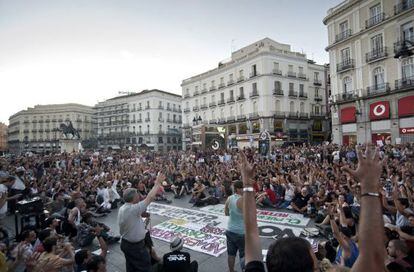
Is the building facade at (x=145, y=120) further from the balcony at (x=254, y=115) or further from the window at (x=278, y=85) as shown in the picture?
the window at (x=278, y=85)

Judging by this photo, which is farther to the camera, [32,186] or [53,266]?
[32,186]

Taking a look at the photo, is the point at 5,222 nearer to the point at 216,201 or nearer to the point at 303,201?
the point at 216,201

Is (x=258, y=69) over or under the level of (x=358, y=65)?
over

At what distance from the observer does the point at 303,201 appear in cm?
999

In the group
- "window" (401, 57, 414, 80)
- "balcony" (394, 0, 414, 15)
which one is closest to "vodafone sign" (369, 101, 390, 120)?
"window" (401, 57, 414, 80)

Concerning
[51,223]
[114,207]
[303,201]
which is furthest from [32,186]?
[303,201]

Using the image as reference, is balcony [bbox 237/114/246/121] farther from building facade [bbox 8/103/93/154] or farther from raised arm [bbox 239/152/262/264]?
building facade [bbox 8/103/93/154]

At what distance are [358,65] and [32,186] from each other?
104 feet

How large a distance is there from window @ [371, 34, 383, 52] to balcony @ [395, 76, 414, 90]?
155 inches

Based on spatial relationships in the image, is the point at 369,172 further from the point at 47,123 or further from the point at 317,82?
the point at 47,123

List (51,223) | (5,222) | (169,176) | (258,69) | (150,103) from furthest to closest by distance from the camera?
(150,103) → (258,69) → (169,176) → (5,222) → (51,223)

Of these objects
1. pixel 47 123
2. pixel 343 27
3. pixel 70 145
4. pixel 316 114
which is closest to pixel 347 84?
pixel 343 27

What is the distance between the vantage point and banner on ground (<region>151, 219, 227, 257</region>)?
6727 mm

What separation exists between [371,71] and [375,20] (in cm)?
520
